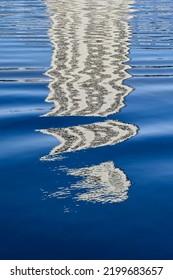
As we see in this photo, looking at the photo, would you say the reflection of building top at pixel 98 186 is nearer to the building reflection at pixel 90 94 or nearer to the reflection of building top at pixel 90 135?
the building reflection at pixel 90 94

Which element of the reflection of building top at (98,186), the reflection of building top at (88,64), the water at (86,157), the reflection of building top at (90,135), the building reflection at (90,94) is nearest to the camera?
the water at (86,157)

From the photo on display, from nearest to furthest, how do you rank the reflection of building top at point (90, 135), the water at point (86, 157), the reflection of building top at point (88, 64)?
the water at point (86, 157) → the reflection of building top at point (90, 135) → the reflection of building top at point (88, 64)

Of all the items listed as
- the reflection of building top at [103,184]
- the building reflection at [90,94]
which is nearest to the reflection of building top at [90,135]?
the building reflection at [90,94]

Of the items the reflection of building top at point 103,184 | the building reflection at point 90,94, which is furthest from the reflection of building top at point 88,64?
the reflection of building top at point 103,184

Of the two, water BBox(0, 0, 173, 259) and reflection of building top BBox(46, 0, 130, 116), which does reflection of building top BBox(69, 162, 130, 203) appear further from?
reflection of building top BBox(46, 0, 130, 116)

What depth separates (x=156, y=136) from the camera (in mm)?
6371

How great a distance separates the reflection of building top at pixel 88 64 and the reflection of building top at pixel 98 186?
2025 millimetres

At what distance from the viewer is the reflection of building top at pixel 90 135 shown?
591 cm

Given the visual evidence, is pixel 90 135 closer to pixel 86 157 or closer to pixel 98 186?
pixel 86 157

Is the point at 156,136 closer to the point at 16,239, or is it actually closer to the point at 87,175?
the point at 87,175

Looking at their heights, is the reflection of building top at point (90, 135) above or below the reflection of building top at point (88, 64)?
above

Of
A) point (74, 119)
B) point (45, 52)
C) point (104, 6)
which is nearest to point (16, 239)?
point (74, 119)

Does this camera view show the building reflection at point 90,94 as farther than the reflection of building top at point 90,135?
No
